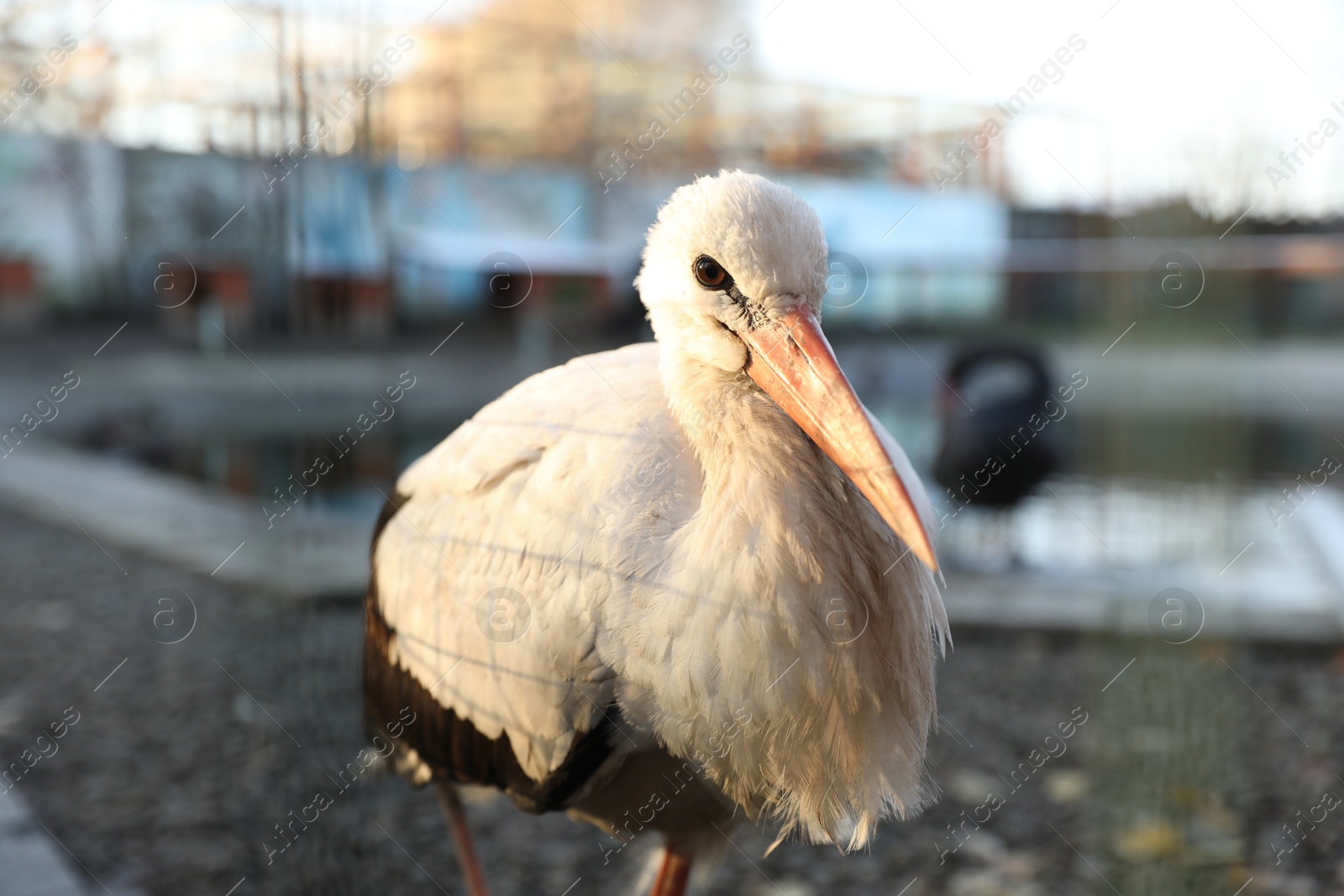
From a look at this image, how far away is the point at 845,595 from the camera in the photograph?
1.34 meters

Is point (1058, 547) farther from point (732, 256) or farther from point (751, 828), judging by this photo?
point (732, 256)

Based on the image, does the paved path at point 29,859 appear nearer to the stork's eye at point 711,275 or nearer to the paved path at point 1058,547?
the paved path at point 1058,547

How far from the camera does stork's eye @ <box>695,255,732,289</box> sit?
134 centimetres

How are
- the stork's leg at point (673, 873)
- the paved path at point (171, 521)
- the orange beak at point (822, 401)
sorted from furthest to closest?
the paved path at point (171, 521), the stork's leg at point (673, 873), the orange beak at point (822, 401)

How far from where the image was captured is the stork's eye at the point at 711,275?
1.34 metres

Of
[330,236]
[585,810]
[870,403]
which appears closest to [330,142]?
[330,236]

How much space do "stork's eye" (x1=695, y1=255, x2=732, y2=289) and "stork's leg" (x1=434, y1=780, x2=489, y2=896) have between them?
1.17 metres

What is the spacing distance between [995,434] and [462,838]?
4185mm

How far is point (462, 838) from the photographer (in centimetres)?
197

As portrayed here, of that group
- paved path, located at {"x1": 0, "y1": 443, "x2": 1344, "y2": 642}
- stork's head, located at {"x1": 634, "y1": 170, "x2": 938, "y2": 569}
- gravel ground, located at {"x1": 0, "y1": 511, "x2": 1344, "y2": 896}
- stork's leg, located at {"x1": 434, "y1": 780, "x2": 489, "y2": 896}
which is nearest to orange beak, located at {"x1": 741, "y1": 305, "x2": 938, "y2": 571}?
stork's head, located at {"x1": 634, "y1": 170, "x2": 938, "y2": 569}

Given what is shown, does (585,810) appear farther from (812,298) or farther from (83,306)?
(83,306)

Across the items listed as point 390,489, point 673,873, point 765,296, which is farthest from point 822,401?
point 390,489

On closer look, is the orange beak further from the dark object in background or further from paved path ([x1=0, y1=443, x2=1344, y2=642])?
the dark object in background

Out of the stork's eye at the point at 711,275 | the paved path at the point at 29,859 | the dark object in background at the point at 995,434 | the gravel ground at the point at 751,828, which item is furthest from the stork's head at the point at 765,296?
the dark object in background at the point at 995,434
